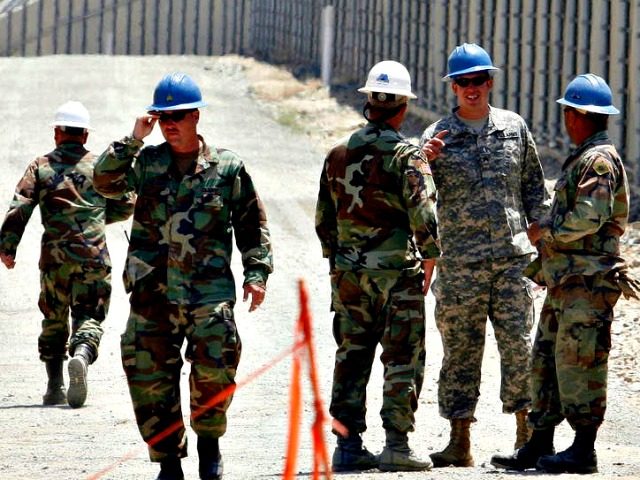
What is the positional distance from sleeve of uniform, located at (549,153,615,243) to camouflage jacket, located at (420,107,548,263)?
71 cm

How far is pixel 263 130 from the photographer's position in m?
20.4

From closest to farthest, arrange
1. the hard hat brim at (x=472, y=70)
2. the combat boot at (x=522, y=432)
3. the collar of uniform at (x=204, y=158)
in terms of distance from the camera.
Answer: the collar of uniform at (x=204, y=158) → the hard hat brim at (x=472, y=70) → the combat boot at (x=522, y=432)

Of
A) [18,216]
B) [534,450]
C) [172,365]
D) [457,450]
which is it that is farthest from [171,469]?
[18,216]

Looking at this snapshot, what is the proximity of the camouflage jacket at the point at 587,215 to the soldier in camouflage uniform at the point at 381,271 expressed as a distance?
23.3 inches

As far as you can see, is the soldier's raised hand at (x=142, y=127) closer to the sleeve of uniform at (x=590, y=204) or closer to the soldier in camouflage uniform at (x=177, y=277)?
the soldier in camouflage uniform at (x=177, y=277)

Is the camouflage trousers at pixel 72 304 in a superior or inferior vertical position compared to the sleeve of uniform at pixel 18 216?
inferior

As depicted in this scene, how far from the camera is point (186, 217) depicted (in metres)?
7.26

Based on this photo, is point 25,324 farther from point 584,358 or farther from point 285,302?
point 584,358

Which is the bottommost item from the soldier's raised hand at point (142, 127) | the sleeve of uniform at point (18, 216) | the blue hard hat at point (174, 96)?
the sleeve of uniform at point (18, 216)

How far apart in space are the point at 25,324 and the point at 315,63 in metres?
11.5

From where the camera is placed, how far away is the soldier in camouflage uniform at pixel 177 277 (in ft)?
23.7

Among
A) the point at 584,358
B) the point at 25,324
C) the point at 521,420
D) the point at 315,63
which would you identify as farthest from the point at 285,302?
the point at 315,63

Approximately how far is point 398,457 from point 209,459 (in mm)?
962

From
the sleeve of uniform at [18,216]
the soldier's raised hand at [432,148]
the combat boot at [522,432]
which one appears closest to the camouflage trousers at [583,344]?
the combat boot at [522,432]
